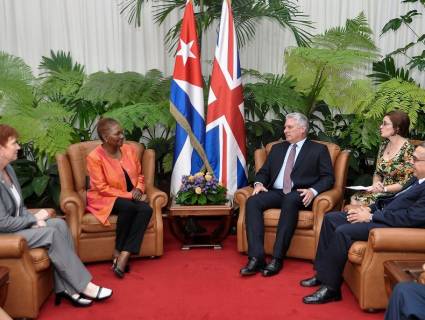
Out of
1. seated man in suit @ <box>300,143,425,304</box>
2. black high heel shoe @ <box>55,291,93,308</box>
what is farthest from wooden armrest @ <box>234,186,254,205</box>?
black high heel shoe @ <box>55,291,93,308</box>

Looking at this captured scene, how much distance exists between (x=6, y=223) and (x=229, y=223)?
1884 millimetres

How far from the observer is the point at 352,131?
16.5ft

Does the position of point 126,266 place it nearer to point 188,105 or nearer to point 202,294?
point 202,294

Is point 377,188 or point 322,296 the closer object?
point 322,296

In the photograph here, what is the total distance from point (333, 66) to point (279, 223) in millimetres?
1779

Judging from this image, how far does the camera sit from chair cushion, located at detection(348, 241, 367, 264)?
3.13 meters

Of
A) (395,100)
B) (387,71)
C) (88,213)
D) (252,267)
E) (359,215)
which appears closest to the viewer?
(359,215)

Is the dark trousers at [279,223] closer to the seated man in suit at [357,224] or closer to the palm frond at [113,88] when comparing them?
the seated man in suit at [357,224]

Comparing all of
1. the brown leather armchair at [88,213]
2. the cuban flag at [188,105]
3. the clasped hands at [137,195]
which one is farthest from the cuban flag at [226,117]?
Result: the clasped hands at [137,195]

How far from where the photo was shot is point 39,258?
3107mm

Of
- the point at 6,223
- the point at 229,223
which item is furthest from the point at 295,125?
the point at 6,223

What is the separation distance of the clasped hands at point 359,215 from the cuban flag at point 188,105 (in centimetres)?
168

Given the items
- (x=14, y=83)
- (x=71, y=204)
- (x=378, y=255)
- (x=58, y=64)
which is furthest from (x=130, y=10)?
(x=378, y=255)

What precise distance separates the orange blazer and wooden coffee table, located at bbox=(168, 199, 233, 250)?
452 mm
